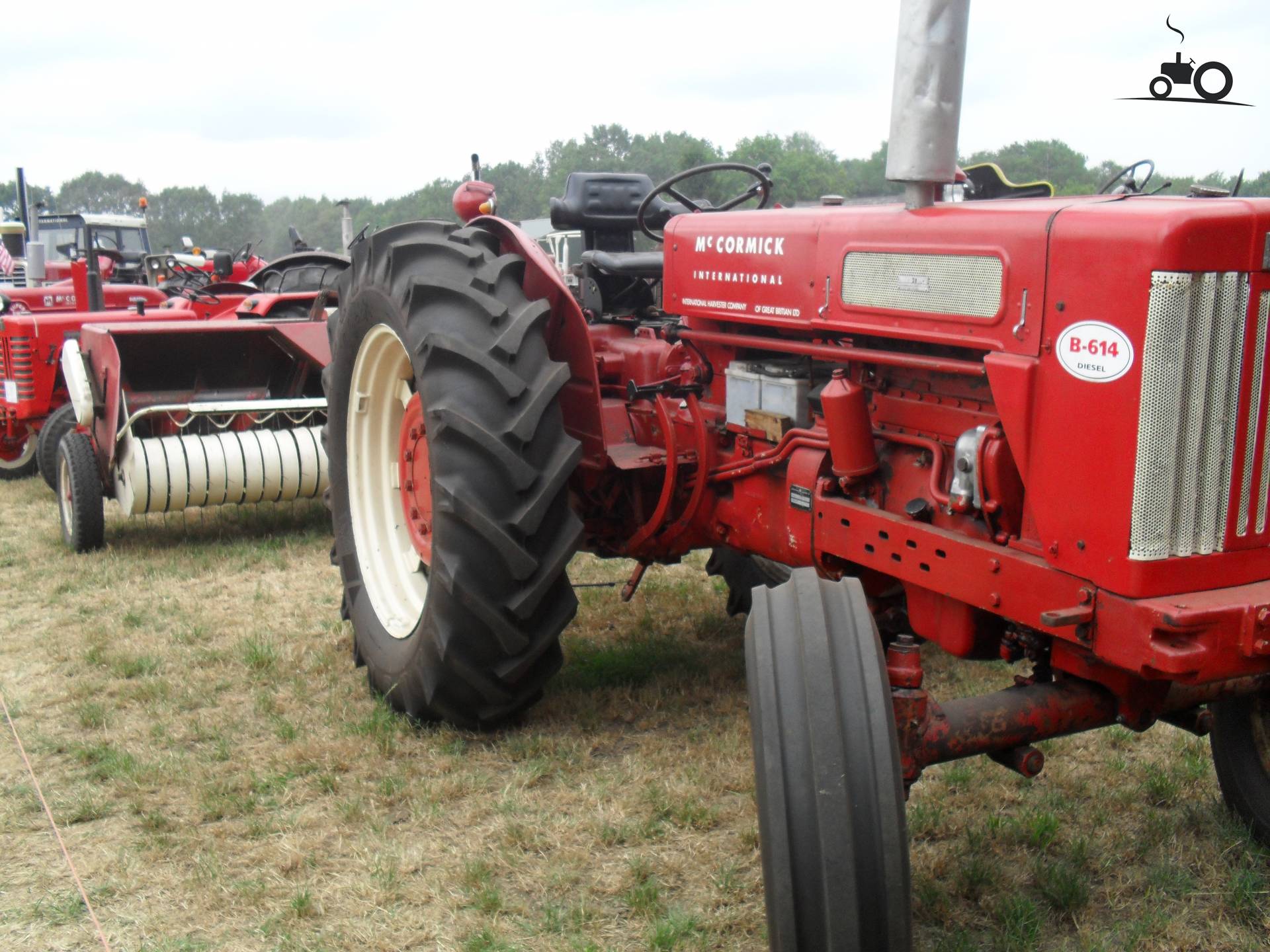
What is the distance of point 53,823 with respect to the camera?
318cm

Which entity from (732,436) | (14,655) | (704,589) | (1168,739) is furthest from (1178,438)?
(14,655)

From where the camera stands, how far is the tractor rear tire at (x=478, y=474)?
3271 mm

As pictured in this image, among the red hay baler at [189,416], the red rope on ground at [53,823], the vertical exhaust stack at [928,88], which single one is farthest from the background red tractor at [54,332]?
the vertical exhaust stack at [928,88]

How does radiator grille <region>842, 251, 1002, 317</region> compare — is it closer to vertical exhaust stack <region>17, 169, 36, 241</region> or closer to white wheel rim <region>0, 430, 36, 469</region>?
white wheel rim <region>0, 430, 36, 469</region>

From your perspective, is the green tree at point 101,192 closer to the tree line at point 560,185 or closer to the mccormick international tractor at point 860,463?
the tree line at point 560,185

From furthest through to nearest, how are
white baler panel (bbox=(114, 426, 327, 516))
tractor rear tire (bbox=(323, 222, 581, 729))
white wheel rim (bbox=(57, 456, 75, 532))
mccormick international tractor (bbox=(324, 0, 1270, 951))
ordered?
Answer: white wheel rim (bbox=(57, 456, 75, 532))
white baler panel (bbox=(114, 426, 327, 516))
tractor rear tire (bbox=(323, 222, 581, 729))
mccormick international tractor (bbox=(324, 0, 1270, 951))

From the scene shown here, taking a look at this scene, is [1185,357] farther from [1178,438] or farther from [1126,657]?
[1126,657]

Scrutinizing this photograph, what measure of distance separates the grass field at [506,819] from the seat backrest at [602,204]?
58.0 inches

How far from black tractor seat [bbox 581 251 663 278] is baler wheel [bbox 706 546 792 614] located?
1.05 m

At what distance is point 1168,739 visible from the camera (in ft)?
11.8

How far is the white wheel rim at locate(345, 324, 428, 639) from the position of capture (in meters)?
4.05

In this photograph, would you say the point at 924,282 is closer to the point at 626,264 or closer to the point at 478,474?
the point at 478,474

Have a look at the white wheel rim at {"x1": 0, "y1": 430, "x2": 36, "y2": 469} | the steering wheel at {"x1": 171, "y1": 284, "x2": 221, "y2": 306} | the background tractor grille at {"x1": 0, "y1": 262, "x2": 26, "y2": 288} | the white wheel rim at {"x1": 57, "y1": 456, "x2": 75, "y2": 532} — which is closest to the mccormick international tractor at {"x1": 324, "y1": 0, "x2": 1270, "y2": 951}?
the white wheel rim at {"x1": 57, "y1": 456, "x2": 75, "y2": 532}

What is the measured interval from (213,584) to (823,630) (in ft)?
12.9
